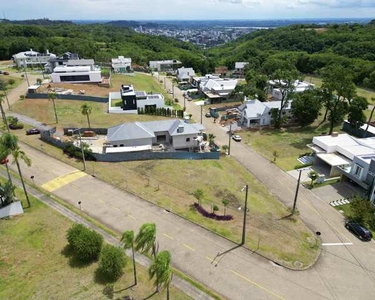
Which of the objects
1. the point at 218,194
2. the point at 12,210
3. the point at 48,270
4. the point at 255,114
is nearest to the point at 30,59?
the point at 255,114

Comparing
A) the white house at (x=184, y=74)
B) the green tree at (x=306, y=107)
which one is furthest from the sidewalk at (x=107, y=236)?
the white house at (x=184, y=74)

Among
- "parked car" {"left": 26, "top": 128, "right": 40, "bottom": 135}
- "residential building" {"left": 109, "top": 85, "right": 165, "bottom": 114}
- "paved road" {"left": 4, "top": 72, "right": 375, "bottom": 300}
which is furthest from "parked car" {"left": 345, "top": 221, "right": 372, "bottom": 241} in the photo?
"parked car" {"left": 26, "top": 128, "right": 40, "bottom": 135}

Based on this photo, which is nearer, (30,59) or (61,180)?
(61,180)

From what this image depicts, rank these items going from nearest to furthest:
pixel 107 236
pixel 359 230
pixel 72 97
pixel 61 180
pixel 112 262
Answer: pixel 112 262 → pixel 107 236 → pixel 359 230 → pixel 61 180 → pixel 72 97

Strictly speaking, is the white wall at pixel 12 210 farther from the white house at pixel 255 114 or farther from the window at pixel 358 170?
the white house at pixel 255 114

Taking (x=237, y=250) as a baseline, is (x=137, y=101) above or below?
above

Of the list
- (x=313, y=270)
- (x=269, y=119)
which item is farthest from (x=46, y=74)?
(x=313, y=270)

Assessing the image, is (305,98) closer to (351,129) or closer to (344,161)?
(351,129)

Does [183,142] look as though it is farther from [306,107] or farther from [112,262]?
[306,107]
